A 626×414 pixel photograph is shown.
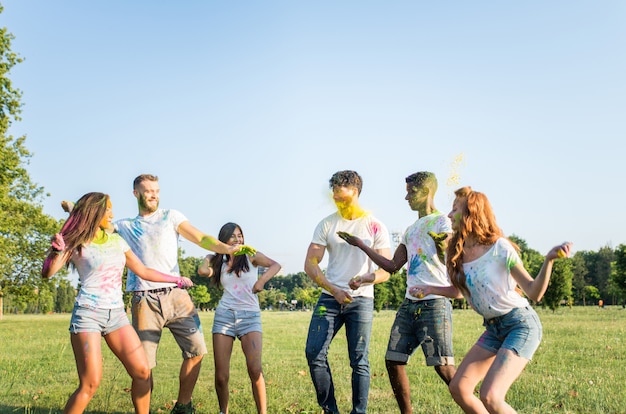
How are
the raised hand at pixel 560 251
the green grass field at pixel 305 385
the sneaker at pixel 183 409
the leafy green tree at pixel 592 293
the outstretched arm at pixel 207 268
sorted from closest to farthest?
the raised hand at pixel 560 251
the sneaker at pixel 183 409
the outstretched arm at pixel 207 268
the green grass field at pixel 305 385
the leafy green tree at pixel 592 293

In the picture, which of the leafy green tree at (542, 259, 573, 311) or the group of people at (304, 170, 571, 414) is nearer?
the group of people at (304, 170, 571, 414)

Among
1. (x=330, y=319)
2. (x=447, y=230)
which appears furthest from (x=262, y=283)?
(x=447, y=230)

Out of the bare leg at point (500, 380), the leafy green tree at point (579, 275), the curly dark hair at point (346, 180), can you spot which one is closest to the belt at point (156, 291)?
the curly dark hair at point (346, 180)

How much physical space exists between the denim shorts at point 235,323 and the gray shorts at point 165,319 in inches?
10.5

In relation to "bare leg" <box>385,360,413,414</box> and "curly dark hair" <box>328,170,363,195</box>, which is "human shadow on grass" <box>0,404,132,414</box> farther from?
"curly dark hair" <box>328,170,363,195</box>

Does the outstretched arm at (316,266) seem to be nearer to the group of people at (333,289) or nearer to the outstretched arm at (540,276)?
the group of people at (333,289)

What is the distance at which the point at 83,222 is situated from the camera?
5543mm

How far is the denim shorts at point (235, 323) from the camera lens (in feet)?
21.7

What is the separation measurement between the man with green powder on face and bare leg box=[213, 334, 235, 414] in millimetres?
1752

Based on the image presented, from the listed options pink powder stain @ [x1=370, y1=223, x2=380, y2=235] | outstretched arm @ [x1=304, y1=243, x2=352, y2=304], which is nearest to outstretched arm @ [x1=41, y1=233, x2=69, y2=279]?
outstretched arm @ [x1=304, y1=243, x2=352, y2=304]

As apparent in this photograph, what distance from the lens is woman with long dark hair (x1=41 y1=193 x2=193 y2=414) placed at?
17.3ft

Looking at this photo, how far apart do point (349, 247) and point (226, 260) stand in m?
1.56

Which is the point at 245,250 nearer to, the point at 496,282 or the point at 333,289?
the point at 333,289

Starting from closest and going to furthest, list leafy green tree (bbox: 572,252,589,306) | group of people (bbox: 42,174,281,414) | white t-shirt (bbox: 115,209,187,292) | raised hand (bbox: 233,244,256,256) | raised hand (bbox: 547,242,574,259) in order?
1. raised hand (bbox: 547,242,574,259)
2. group of people (bbox: 42,174,281,414)
3. raised hand (bbox: 233,244,256,256)
4. white t-shirt (bbox: 115,209,187,292)
5. leafy green tree (bbox: 572,252,589,306)
